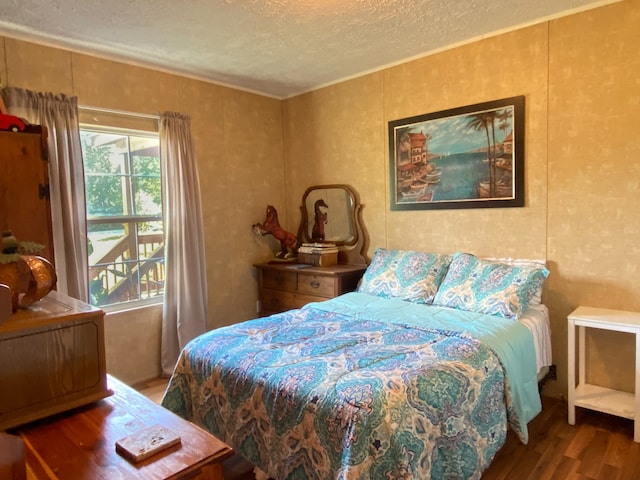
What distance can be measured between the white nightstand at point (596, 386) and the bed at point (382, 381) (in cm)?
17

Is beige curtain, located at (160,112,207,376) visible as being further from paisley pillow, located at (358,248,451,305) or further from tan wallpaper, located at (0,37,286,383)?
paisley pillow, located at (358,248,451,305)

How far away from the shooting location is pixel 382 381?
5.32ft

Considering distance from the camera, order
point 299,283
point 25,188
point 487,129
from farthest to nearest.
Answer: point 299,283, point 487,129, point 25,188

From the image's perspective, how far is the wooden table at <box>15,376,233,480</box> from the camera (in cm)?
83

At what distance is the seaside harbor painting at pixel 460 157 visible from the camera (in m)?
2.87

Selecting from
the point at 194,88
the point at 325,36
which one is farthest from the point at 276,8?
the point at 194,88

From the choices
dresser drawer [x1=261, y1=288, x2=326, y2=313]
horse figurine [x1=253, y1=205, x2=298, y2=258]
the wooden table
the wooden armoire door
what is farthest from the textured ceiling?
the wooden table

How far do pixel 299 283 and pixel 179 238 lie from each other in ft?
3.41

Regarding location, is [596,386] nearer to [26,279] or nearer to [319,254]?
[319,254]

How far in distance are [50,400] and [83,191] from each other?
2249 mm

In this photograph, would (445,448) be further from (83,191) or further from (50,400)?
(83,191)

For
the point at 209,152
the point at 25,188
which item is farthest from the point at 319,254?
the point at 25,188

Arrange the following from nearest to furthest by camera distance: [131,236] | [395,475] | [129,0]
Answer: [395,475], [129,0], [131,236]

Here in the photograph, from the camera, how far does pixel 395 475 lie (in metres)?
1.44
